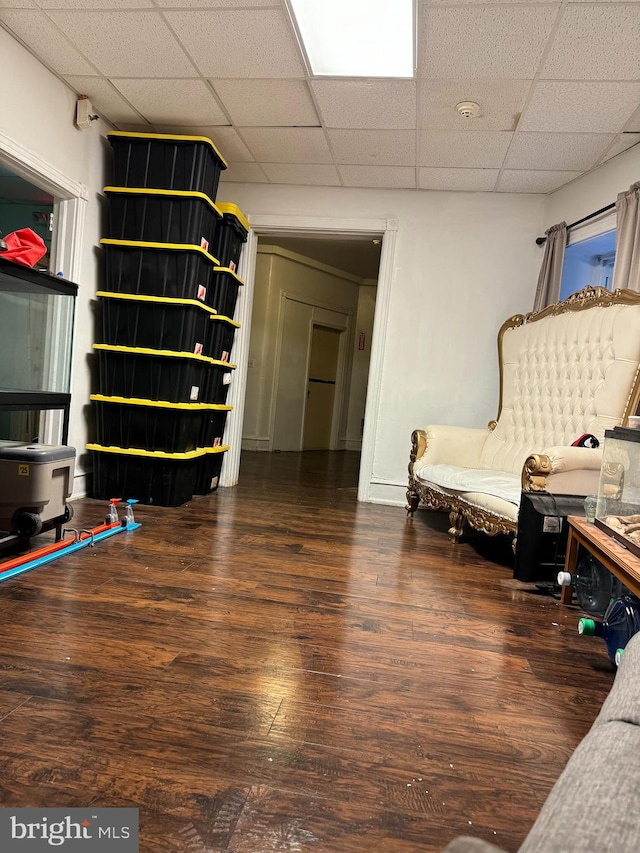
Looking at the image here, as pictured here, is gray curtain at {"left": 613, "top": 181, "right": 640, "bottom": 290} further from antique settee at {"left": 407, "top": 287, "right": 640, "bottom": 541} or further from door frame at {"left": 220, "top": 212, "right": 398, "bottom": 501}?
door frame at {"left": 220, "top": 212, "right": 398, "bottom": 501}

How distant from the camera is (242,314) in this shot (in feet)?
14.7

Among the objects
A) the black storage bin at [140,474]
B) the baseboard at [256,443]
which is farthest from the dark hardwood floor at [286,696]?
the baseboard at [256,443]

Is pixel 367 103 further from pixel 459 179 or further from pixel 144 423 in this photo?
pixel 144 423

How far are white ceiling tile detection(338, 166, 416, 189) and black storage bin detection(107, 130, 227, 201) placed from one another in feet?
3.35

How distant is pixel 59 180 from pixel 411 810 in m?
3.38

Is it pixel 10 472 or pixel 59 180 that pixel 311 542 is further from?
pixel 59 180

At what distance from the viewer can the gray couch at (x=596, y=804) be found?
45 cm

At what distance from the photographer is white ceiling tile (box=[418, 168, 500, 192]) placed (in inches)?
153

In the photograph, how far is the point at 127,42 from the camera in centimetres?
271

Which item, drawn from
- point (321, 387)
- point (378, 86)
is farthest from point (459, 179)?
point (321, 387)

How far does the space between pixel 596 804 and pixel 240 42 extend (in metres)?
3.04

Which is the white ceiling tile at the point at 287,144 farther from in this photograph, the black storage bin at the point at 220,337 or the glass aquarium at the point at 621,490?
the glass aquarium at the point at 621,490

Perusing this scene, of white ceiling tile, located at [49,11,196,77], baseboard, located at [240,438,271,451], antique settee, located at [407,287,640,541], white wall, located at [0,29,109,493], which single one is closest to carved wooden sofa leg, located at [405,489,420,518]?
antique settee, located at [407,287,640,541]

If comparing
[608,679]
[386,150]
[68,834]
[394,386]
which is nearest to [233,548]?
[608,679]
